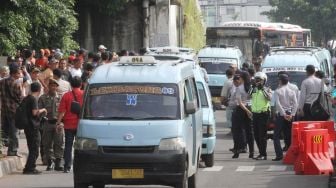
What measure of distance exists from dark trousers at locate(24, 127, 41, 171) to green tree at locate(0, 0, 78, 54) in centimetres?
1009

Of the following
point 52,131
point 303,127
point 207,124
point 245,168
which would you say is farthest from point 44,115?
point 303,127

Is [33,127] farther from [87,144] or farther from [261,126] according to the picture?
[261,126]

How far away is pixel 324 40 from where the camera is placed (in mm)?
89438

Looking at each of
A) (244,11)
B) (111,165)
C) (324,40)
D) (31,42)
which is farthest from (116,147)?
(244,11)

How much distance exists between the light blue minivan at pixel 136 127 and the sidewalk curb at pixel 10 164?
4.31 metres

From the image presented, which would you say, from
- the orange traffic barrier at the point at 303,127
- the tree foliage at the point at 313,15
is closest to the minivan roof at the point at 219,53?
the orange traffic barrier at the point at 303,127

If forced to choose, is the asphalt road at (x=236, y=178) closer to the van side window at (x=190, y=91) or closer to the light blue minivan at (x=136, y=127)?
the van side window at (x=190, y=91)

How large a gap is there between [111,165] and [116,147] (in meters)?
0.25

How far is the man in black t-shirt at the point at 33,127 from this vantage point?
18719mm

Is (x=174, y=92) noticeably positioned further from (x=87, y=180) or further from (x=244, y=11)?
(x=244, y=11)

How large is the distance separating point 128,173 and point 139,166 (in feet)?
0.58

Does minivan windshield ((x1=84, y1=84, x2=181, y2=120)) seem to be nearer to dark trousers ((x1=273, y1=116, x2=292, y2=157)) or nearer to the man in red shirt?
the man in red shirt

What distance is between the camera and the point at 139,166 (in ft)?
46.9

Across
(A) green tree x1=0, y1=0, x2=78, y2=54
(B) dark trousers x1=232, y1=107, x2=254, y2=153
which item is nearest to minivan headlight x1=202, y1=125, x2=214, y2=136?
(B) dark trousers x1=232, y1=107, x2=254, y2=153
